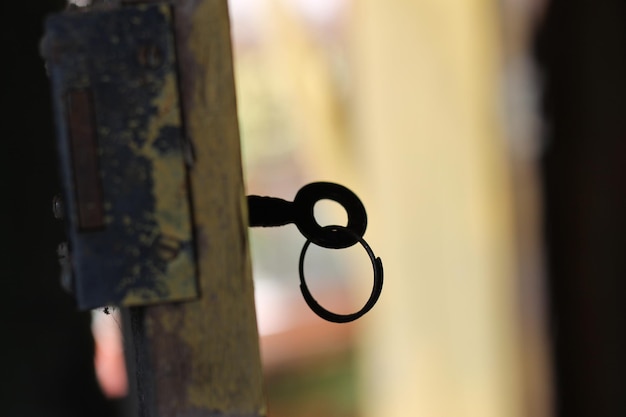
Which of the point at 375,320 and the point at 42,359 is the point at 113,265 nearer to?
the point at 42,359

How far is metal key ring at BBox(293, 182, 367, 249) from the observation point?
1.34 feet

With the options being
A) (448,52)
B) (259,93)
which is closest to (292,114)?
(259,93)

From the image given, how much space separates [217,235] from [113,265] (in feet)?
0.14

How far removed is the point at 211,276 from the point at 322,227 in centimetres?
11

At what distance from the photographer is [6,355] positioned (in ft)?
2.69

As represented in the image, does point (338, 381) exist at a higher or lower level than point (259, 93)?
lower

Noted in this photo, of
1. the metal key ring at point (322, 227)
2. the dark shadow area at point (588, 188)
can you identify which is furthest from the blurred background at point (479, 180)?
the metal key ring at point (322, 227)

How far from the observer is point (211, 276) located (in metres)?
0.31

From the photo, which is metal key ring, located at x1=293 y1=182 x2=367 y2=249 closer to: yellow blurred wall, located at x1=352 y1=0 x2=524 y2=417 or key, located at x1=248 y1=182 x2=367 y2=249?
key, located at x1=248 y1=182 x2=367 y2=249

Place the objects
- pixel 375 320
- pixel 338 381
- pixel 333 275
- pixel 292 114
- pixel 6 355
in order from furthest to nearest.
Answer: pixel 338 381 → pixel 333 275 → pixel 292 114 → pixel 375 320 → pixel 6 355

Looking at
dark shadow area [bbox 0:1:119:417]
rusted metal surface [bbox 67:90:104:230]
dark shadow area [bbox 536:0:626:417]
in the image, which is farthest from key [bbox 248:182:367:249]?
dark shadow area [bbox 536:0:626:417]

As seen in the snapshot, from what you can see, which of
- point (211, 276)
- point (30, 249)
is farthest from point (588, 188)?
point (211, 276)

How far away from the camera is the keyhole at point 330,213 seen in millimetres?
1990

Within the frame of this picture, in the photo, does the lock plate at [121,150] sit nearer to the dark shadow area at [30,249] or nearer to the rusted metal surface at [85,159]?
the rusted metal surface at [85,159]
